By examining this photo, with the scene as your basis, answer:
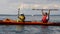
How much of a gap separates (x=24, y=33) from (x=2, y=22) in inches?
147

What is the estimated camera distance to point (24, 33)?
2641 centimetres

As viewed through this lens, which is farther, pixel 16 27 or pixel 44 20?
pixel 16 27

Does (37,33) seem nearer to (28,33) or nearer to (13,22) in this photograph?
(28,33)

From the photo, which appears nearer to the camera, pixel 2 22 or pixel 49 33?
pixel 49 33

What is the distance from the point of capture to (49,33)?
86.9 feet

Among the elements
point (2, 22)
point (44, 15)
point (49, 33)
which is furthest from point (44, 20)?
point (2, 22)

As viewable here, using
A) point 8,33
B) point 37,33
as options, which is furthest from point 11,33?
point 37,33

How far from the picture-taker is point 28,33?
2620 centimetres

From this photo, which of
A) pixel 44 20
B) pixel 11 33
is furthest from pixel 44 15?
pixel 11 33

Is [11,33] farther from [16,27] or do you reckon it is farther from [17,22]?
[16,27]

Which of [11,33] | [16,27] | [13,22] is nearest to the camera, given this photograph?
[11,33]

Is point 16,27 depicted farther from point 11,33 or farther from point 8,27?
point 11,33

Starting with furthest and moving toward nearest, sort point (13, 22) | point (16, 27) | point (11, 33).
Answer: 1. point (16, 27)
2. point (13, 22)
3. point (11, 33)

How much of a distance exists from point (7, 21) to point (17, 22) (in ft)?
4.01
